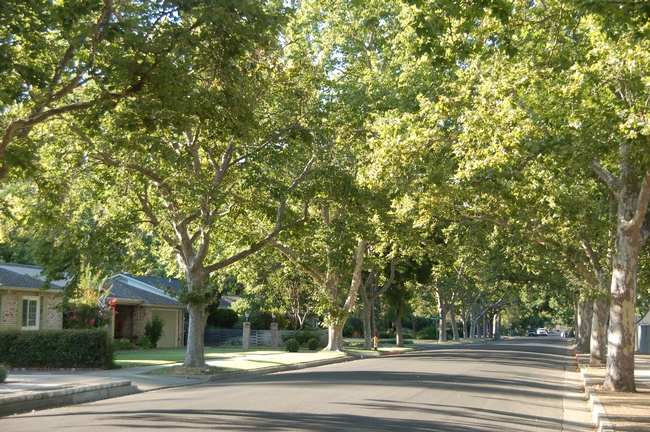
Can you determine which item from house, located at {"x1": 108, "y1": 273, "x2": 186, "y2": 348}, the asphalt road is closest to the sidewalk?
the asphalt road

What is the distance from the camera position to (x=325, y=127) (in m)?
21.6

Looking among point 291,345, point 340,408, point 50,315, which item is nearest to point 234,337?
point 291,345

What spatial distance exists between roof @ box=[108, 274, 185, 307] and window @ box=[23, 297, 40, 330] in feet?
18.0

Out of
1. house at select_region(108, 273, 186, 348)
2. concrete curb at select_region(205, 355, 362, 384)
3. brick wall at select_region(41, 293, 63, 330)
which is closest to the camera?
concrete curb at select_region(205, 355, 362, 384)

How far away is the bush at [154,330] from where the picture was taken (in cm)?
3844

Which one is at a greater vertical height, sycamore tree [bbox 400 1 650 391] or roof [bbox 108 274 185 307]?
sycamore tree [bbox 400 1 650 391]

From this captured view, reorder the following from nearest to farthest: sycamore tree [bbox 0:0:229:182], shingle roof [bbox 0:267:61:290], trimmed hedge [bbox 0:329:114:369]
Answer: sycamore tree [bbox 0:0:229:182] → trimmed hedge [bbox 0:329:114:369] → shingle roof [bbox 0:267:61:290]

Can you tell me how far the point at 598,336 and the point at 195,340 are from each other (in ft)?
60.7

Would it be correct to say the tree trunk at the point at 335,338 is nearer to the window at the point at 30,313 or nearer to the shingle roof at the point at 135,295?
the shingle roof at the point at 135,295

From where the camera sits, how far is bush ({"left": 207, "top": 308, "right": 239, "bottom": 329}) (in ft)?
172

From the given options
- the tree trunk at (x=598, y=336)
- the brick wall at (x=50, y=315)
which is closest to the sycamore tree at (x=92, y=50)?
the brick wall at (x=50, y=315)

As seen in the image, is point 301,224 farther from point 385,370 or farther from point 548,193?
point 548,193

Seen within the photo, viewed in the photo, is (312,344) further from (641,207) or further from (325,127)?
(641,207)

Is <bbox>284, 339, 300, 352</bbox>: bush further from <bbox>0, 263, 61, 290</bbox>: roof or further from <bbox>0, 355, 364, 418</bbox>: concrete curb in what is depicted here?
<bbox>0, 355, 364, 418</bbox>: concrete curb
